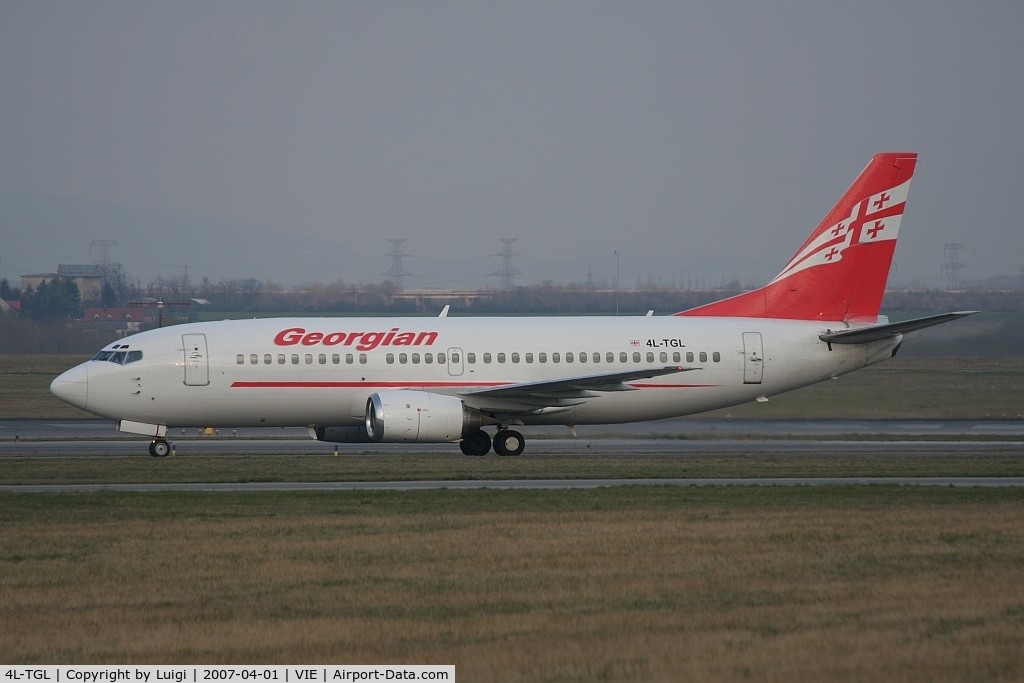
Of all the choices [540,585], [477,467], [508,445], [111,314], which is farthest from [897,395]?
[111,314]

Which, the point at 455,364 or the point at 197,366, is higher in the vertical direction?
the point at 197,366

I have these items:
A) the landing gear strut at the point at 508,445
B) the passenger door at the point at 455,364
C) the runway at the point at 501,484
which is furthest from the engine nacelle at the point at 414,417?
the runway at the point at 501,484

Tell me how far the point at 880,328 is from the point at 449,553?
1976 cm

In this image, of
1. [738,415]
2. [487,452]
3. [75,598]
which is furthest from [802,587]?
[738,415]

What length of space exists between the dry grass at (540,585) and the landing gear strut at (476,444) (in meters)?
10.1

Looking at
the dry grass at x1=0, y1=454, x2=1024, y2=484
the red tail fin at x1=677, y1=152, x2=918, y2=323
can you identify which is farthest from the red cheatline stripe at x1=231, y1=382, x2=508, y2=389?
the red tail fin at x1=677, y1=152, x2=918, y2=323

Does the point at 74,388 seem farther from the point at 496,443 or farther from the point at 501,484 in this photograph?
the point at 501,484

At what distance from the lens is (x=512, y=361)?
1292 inches

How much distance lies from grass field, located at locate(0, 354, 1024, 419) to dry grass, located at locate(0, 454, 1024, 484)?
37.5 ft

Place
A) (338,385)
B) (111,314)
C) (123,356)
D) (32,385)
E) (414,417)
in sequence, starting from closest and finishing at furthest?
(414,417) < (338,385) < (123,356) < (32,385) < (111,314)

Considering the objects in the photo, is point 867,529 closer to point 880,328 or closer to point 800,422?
point 880,328

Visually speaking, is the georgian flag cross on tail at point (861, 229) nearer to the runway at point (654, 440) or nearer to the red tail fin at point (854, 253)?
the red tail fin at point (854, 253)

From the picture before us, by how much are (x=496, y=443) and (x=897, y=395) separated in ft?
71.7

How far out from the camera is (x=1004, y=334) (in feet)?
203
